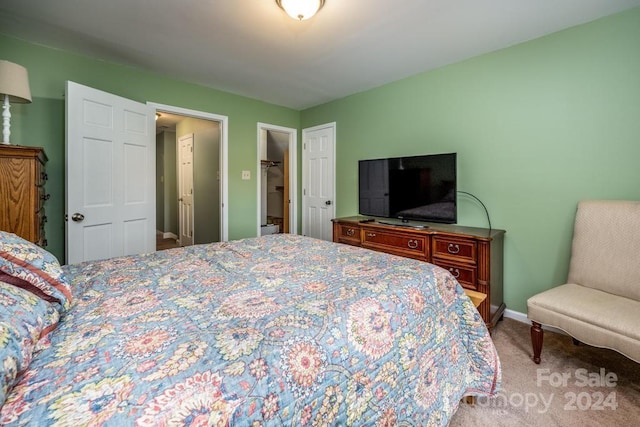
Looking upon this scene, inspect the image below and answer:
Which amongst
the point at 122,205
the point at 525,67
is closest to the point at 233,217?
the point at 122,205

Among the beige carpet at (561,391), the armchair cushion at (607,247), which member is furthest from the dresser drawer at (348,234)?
the armchair cushion at (607,247)

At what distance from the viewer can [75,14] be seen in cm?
216

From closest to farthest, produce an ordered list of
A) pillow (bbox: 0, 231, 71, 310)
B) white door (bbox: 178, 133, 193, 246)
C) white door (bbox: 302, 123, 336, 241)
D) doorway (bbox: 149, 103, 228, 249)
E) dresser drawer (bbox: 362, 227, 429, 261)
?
1. pillow (bbox: 0, 231, 71, 310)
2. dresser drawer (bbox: 362, 227, 429, 261)
3. doorway (bbox: 149, 103, 228, 249)
4. white door (bbox: 302, 123, 336, 241)
5. white door (bbox: 178, 133, 193, 246)

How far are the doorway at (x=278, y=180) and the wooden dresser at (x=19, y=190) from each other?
257cm

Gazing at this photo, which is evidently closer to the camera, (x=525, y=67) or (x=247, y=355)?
(x=247, y=355)

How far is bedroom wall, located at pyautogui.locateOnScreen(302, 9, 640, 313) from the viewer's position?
2.12 meters

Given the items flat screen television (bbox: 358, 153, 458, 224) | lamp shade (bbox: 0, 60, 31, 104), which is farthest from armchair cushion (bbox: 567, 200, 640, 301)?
lamp shade (bbox: 0, 60, 31, 104)

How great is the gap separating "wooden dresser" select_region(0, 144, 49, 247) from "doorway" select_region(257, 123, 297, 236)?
2569 mm

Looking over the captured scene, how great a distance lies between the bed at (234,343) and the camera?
2.11 feet

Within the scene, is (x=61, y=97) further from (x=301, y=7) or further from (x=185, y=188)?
(x=185, y=188)

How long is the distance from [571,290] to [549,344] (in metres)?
0.50

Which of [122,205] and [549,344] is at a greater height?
[122,205]

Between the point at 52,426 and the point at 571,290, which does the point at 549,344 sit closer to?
the point at 571,290

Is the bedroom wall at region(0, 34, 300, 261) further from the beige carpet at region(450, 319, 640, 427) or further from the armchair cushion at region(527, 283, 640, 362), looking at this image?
the armchair cushion at region(527, 283, 640, 362)
